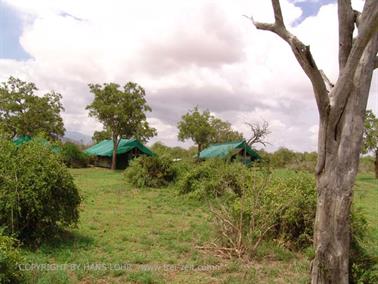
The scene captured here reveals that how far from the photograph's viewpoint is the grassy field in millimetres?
5962

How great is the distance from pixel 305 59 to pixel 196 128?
35523 mm

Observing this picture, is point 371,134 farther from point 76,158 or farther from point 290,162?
point 76,158

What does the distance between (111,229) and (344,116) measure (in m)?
6.67

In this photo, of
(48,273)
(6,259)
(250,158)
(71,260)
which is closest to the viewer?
(6,259)

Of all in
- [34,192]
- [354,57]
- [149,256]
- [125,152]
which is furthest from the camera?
[125,152]

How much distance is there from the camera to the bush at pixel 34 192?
6957 millimetres

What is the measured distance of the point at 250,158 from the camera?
33.0 metres

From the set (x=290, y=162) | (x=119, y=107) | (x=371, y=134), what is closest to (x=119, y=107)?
(x=119, y=107)

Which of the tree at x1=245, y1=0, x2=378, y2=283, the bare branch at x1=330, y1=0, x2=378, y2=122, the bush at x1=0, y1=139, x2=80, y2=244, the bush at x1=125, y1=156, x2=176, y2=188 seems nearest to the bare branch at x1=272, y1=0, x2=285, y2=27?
the tree at x1=245, y1=0, x2=378, y2=283

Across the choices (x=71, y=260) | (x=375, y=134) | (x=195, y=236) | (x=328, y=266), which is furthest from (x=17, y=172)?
(x=375, y=134)

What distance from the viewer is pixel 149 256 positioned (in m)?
7.18

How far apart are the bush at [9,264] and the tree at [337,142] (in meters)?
3.89

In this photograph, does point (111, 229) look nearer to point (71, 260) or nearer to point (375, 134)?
point (71, 260)

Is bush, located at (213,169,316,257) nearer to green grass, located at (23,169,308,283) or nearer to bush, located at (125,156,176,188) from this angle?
green grass, located at (23,169,308,283)
